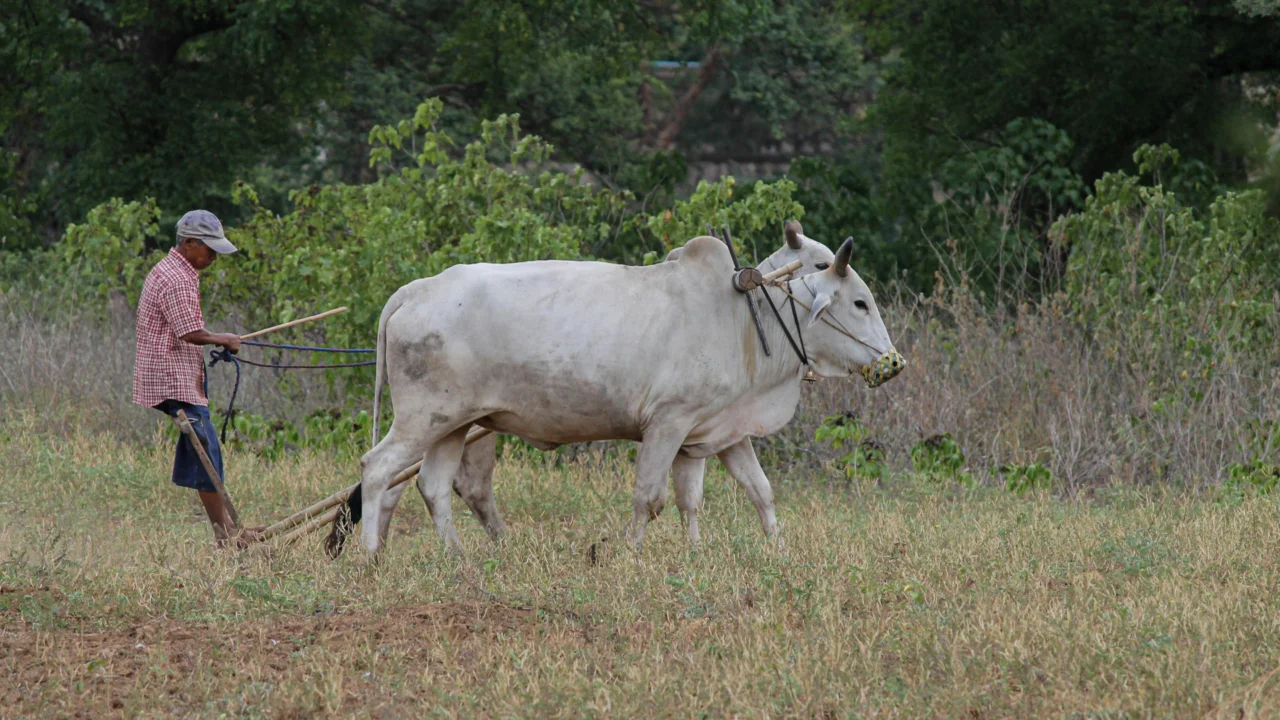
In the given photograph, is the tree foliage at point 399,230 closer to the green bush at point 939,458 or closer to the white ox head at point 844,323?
the green bush at point 939,458

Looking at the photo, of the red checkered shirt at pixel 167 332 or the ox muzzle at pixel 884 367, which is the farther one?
the red checkered shirt at pixel 167 332

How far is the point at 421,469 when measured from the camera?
7449 millimetres

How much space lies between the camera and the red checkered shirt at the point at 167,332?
24.9 ft

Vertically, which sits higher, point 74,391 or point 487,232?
point 487,232

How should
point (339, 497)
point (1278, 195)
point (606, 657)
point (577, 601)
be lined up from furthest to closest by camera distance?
point (339, 497) → point (1278, 195) → point (577, 601) → point (606, 657)

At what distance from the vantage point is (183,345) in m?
7.72

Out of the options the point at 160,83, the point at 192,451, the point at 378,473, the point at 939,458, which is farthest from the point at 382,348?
the point at 160,83

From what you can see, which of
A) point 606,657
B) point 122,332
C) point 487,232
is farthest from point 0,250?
point 606,657

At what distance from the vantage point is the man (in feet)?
24.9

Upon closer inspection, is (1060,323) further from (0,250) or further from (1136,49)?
(0,250)

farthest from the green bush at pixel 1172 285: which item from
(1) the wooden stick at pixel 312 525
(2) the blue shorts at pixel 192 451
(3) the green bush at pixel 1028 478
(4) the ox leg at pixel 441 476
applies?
(2) the blue shorts at pixel 192 451

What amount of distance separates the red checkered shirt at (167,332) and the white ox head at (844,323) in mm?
2863

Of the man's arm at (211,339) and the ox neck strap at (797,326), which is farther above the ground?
the ox neck strap at (797,326)

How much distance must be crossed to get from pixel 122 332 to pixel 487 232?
4226mm
